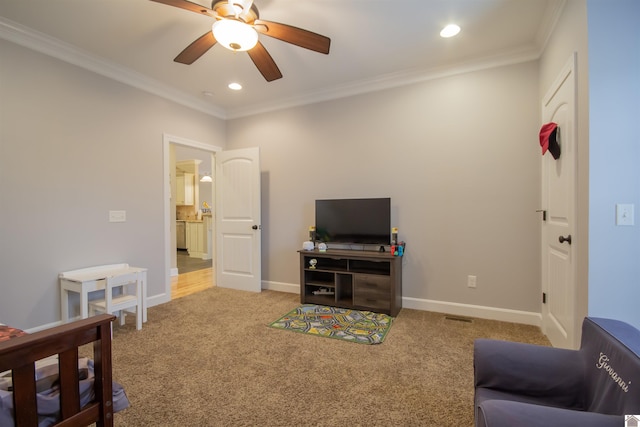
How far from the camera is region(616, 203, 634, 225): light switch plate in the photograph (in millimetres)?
1610

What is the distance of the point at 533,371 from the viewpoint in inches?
49.4

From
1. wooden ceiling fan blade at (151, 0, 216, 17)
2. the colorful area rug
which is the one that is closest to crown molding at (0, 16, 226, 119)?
wooden ceiling fan blade at (151, 0, 216, 17)

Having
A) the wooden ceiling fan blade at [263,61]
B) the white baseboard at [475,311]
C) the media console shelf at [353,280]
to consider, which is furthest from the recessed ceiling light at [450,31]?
the white baseboard at [475,311]

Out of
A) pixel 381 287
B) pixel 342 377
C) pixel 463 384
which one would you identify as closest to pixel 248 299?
pixel 381 287

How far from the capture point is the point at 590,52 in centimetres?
168

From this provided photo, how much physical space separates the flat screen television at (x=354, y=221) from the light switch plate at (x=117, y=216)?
7.29ft

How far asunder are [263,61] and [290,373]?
2.42m

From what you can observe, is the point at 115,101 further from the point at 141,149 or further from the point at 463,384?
the point at 463,384

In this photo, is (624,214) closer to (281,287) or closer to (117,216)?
(281,287)

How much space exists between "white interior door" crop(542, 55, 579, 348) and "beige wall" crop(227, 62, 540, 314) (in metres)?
0.27

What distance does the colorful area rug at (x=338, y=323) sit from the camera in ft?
8.78

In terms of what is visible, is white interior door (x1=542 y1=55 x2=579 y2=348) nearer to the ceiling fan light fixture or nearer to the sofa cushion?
the sofa cushion

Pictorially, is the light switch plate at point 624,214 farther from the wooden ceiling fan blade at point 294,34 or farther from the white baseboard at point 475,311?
the wooden ceiling fan blade at point 294,34

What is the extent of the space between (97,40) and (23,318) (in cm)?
258
